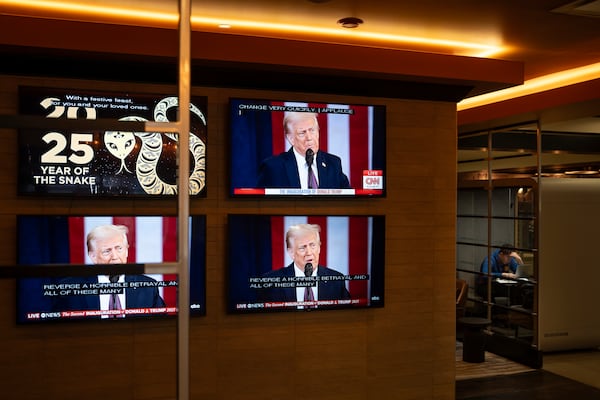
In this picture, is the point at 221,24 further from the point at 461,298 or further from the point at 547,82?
the point at 461,298

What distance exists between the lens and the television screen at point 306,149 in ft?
14.4

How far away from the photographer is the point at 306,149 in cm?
450

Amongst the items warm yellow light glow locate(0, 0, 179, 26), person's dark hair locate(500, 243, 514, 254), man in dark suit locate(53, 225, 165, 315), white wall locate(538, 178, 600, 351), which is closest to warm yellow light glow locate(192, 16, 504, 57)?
warm yellow light glow locate(0, 0, 179, 26)

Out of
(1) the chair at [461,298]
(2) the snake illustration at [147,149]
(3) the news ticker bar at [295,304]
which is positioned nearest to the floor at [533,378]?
(1) the chair at [461,298]

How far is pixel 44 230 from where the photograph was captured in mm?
3998

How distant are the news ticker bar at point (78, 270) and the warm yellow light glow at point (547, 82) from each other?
4769mm

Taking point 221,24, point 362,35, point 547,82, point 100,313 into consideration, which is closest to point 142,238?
point 100,313

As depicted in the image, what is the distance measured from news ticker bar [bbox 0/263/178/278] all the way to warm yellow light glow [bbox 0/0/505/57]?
277 centimetres

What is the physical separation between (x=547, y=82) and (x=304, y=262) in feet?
11.0

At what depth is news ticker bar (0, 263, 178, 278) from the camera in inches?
57.0

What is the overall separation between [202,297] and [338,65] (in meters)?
2.00

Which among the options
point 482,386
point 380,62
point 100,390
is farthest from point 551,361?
point 100,390

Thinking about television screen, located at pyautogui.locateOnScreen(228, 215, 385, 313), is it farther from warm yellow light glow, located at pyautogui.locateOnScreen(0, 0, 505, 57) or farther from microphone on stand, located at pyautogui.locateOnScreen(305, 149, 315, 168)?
warm yellow light glow, located at pyautogui.locateOnScreen(0, 0, 505, 57)

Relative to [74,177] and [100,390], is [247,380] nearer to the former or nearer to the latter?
[100,390]
